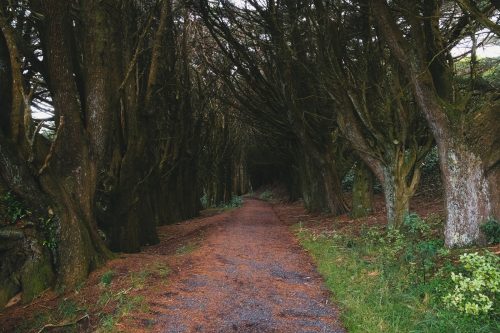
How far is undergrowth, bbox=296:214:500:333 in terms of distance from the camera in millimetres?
3955

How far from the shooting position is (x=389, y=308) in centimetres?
462

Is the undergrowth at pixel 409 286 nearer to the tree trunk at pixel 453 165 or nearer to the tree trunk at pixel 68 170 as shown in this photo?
the tree trunk at pixel 453 165

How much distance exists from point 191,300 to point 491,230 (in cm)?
435

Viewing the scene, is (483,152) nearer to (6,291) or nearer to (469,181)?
(469,181)

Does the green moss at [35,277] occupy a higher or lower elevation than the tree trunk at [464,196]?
lower

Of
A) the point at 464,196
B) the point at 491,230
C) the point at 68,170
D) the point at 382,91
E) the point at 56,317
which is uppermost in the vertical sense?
the point at 382,91

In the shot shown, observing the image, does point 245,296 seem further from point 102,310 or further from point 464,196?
point 464,196

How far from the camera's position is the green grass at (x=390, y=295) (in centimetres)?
405

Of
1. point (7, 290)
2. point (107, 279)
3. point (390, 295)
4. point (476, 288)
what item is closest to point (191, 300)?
point (107, 279)

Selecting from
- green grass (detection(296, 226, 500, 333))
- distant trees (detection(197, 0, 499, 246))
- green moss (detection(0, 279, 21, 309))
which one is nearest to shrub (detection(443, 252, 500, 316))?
green grass (detection(296, 226, 500, 333))

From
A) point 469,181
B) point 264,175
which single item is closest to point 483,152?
point 469,181

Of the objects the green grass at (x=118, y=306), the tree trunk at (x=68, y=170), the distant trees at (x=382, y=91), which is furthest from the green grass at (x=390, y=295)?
the tree trunk at (x=68, y=170)

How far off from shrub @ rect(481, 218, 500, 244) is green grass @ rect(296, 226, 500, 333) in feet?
3.07

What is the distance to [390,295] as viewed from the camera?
498cm
